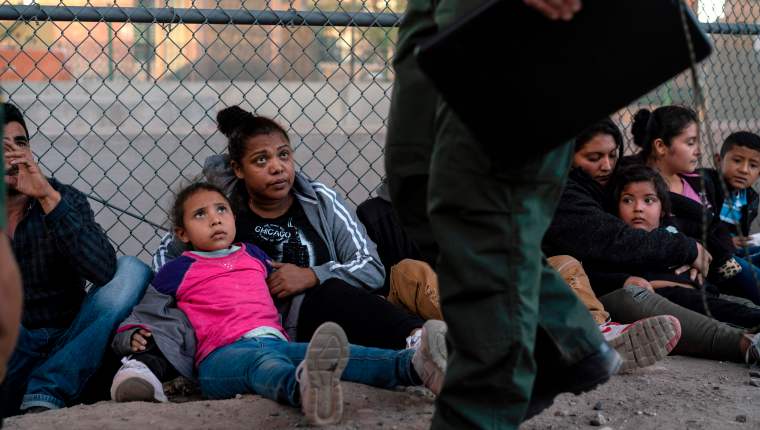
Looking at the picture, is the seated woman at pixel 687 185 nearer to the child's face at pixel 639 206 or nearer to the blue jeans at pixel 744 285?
the blue jeans at pixel 744 285

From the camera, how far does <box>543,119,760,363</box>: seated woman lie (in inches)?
157

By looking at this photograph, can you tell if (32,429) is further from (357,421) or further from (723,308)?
(723,308)

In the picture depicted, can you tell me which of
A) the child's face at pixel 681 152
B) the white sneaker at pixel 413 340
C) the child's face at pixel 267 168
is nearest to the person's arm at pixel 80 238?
the child's face at pixel 267 168

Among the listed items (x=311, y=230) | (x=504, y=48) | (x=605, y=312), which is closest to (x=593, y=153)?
(x=605, y=312)

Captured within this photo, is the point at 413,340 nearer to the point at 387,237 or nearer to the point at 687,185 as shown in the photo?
the point at 387,237

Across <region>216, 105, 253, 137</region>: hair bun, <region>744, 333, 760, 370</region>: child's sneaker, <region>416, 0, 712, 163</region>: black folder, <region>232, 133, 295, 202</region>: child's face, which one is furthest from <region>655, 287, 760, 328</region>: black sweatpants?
<region>416, 0, 712, 163</region>: black folder

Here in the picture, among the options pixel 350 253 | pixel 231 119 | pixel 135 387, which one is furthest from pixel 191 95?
pixel 135 387

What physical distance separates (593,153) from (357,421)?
2036mm

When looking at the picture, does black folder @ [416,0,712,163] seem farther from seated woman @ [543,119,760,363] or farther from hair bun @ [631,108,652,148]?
hair bun @ [631,108,652,148]

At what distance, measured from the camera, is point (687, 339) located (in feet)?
13.2

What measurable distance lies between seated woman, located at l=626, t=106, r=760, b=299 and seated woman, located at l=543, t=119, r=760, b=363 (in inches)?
12.4

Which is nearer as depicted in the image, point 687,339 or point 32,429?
point 32,429

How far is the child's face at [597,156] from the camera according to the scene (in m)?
4.43

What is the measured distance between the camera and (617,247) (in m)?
4.22
